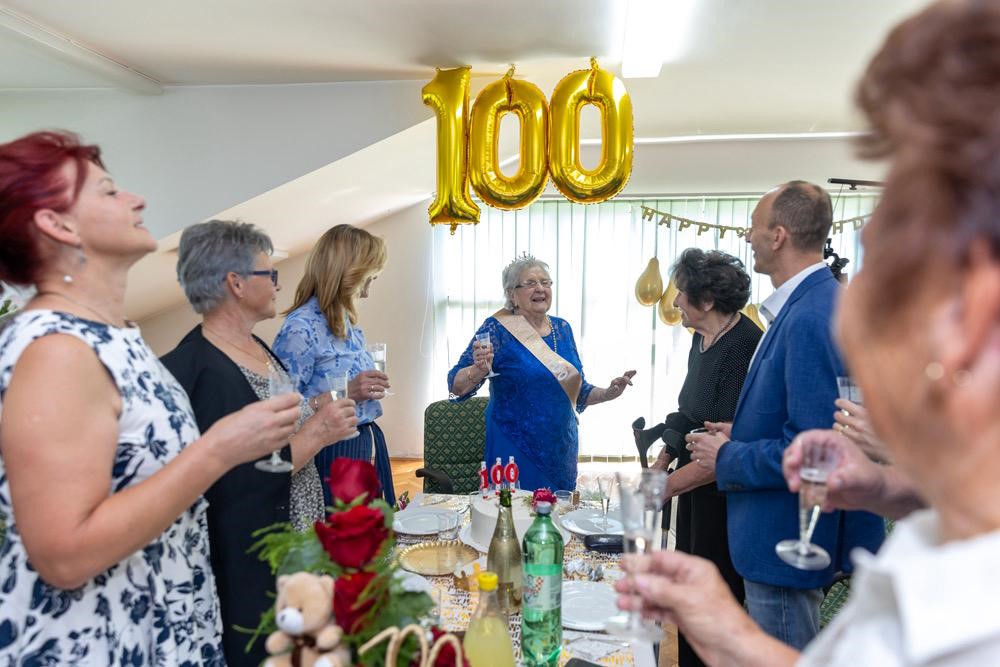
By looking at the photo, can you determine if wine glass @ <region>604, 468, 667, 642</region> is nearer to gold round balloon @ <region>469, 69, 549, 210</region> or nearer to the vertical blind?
gold round balloon @ <region>469, 69, 549, 210</region>

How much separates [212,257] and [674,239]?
15.4ft

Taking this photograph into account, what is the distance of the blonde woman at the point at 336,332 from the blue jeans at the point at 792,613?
147 centimetres

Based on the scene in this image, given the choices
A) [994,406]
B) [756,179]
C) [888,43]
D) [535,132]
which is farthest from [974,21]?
[756,179]

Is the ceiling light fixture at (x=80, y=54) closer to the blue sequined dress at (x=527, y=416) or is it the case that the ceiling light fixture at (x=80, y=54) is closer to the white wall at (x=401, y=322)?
the blue sequined dress at (x=527, y=416)

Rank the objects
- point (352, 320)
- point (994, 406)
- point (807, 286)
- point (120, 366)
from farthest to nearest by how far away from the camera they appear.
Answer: point (352, 320) → point (807, 286) → point (120, 366) → point (994, 406)

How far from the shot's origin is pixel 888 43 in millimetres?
442

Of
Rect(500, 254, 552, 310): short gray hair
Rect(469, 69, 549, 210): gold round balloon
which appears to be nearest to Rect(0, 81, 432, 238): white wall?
Rect(469, 69, 549, 210): gold round balloon

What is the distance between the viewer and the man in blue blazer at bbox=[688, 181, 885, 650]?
1.57 metres

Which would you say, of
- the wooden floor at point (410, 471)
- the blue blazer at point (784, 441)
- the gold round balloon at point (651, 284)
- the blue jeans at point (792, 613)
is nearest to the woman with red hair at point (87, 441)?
the blue blazer at point (784, 441)

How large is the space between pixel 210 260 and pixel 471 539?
108 centimetres

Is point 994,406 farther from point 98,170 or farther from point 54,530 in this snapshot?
point 98,170

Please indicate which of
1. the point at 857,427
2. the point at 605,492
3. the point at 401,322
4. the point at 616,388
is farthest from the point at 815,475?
the point at 401,322

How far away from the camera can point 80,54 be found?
2.89m

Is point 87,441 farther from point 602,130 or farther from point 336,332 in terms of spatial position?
point 602,130
